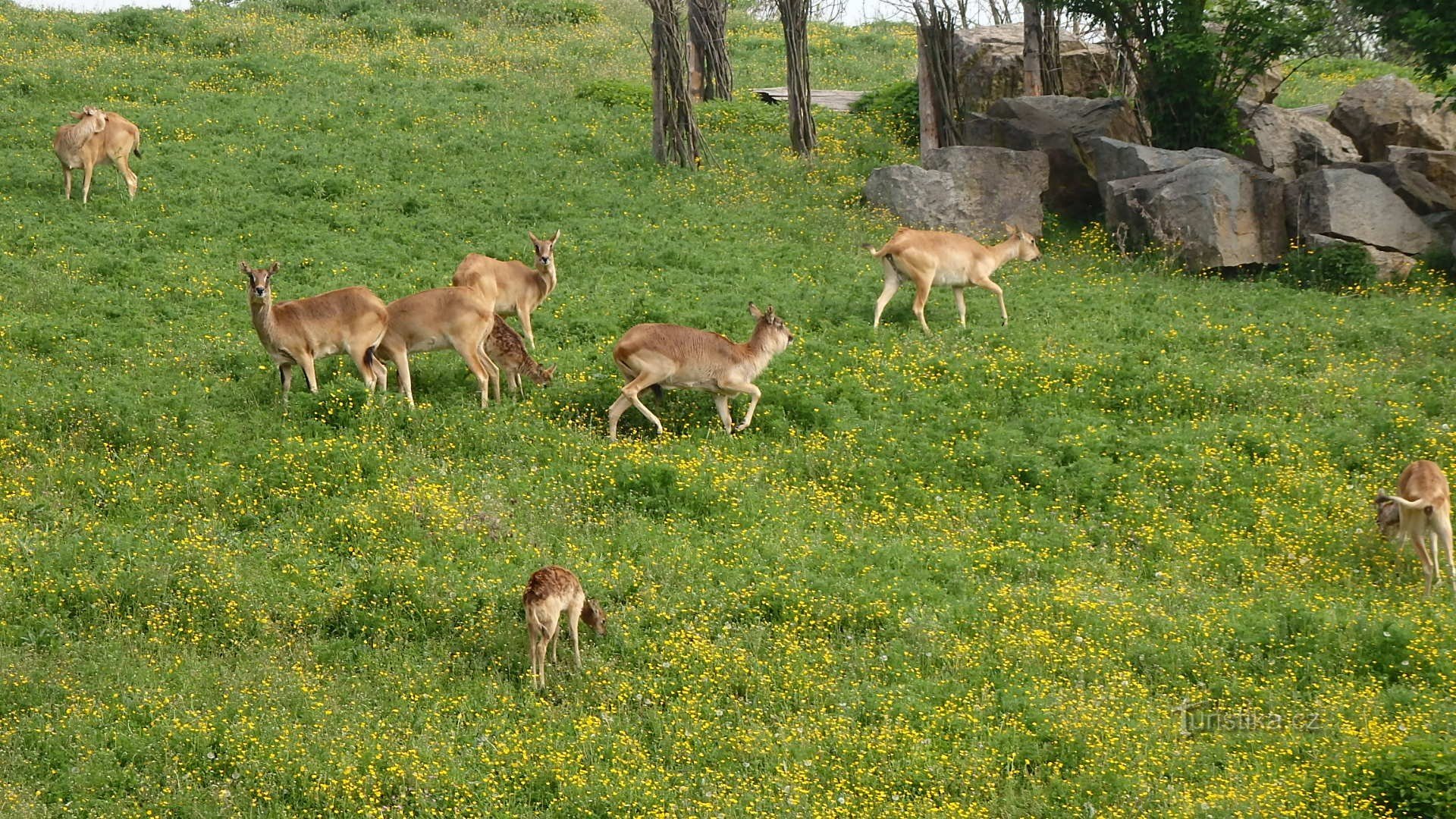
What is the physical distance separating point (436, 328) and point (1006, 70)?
18052mm

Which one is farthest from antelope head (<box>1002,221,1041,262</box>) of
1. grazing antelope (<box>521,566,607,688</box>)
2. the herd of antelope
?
grazing antelope (<box>521,566,607,688</box>)

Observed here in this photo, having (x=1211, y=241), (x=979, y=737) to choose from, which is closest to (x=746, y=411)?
(x=979, y=737)

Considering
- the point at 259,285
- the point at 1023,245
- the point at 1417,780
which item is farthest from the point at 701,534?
the point at 1023,245

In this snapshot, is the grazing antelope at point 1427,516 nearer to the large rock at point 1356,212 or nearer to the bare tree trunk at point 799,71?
the large rock at point 1356,212

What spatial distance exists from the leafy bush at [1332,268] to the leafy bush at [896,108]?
9704 mm

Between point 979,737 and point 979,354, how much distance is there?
859 centimetres

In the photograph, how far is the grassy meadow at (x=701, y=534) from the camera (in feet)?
34.7

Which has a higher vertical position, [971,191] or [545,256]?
[971,191]

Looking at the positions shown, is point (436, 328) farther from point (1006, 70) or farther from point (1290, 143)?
point (1006, 70)

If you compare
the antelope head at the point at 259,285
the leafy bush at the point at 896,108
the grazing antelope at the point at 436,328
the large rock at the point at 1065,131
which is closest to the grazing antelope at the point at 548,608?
the grazing antelope at the point at 436,328

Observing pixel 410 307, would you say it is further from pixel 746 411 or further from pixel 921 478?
pixel 921 478

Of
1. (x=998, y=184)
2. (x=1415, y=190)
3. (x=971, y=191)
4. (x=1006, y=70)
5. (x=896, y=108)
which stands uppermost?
(x=1006, y=70)

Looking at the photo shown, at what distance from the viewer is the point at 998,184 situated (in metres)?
25.3

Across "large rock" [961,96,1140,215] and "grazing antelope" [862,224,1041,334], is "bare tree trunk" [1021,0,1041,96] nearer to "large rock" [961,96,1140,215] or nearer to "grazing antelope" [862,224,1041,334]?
"large rock" [961,96,1140,215]
